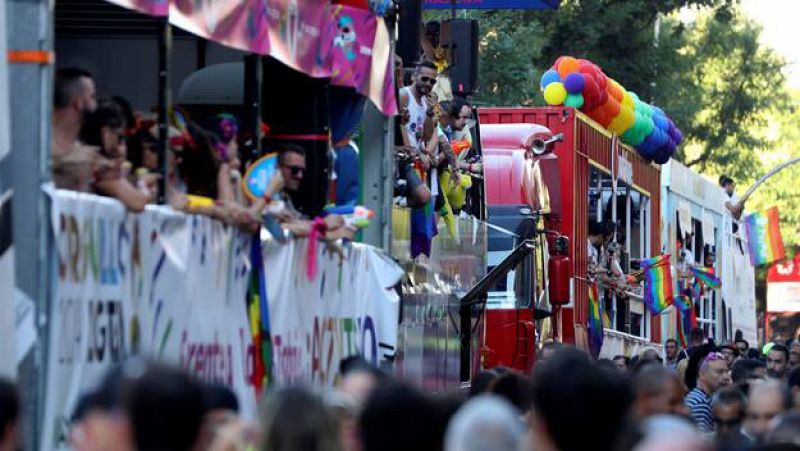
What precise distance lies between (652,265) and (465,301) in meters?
14.7

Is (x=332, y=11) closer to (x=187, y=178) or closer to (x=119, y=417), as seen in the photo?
(x=187, y=178)

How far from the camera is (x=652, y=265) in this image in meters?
32.7

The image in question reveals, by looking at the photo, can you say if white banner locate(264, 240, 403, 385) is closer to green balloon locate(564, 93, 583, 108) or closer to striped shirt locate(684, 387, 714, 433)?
striped shirt locate(684, 387, 714, 433)

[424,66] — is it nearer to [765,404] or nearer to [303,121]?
[303,121]

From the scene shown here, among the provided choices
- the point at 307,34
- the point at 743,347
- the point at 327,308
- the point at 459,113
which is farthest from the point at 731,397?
the point at 743,347

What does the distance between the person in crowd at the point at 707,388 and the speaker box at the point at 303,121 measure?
2.94m

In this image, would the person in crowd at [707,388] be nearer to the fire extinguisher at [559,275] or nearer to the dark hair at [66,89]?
the dark hair at [66,89]

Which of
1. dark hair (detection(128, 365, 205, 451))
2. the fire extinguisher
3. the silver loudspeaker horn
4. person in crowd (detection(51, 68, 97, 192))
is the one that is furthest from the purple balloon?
dark hair (detection(128, 365, 205, 451))

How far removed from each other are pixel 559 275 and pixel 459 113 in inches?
206

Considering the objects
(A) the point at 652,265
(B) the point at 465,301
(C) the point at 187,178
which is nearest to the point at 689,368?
(B) the point at 465,301

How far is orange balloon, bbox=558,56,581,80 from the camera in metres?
29.2

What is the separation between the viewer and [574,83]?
28781 millimetres

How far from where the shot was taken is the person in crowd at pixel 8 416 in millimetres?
6113

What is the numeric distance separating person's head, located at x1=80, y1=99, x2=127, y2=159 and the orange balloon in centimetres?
1993
